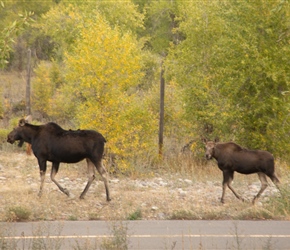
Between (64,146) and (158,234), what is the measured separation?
453 cm

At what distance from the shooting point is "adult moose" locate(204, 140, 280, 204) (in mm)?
14875

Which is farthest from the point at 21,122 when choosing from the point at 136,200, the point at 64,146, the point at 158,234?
the point at 158,234

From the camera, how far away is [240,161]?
1498 cm

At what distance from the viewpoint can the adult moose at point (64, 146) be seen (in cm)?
1512

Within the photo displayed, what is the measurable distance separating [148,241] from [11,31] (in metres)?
3.92

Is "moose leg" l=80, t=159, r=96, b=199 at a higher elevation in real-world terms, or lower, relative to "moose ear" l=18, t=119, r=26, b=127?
lower

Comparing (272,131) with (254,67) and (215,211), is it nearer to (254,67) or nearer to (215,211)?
(254,67)

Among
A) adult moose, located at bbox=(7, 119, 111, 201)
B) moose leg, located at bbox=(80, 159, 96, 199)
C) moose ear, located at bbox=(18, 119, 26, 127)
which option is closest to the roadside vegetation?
moose leg, located at bbox=(80, 159, 96, 199)

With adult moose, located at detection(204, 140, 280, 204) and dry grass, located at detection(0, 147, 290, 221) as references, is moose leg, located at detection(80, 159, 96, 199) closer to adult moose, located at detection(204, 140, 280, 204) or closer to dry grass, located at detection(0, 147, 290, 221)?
dry grass, located at detection(0, 147, 290, 221)

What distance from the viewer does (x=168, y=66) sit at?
75.7ft

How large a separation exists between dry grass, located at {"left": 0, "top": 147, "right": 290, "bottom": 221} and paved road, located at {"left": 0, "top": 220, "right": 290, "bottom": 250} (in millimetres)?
698

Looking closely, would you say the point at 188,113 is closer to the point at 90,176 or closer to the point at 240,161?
the point at 240,161

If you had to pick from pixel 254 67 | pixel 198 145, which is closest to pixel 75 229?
pixel 254 67

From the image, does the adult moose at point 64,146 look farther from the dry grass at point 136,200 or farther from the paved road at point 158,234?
the paved road at point 158,234
